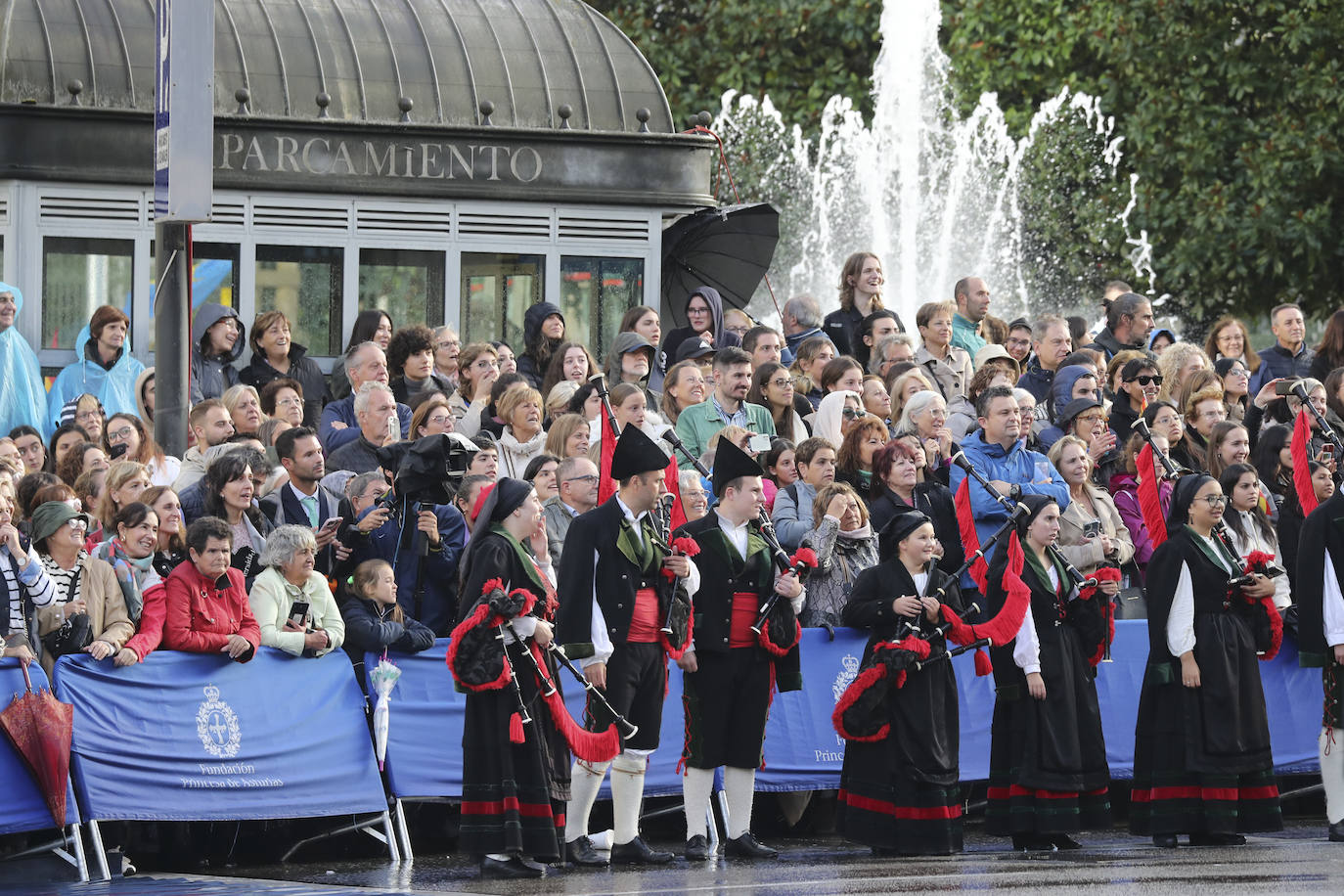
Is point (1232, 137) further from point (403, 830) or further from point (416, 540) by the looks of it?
point (403, 830)

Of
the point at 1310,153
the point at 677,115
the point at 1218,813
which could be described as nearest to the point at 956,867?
the point at 1218,813

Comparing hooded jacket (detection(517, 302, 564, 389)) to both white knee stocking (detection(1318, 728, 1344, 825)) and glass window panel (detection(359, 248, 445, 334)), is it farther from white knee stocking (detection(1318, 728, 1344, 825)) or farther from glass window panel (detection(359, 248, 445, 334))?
white knee stocking (detection(1318, 728, 1344, 825))

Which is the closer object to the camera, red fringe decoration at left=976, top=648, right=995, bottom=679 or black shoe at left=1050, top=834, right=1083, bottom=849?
red fringe decoration at left=976, top=648, right=995, bottom=679

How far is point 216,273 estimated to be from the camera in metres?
17.4

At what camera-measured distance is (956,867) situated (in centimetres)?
1141

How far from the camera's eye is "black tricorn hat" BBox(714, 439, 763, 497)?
12039 millimetres

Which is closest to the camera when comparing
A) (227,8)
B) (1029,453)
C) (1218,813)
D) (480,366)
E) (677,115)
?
(1218,813)

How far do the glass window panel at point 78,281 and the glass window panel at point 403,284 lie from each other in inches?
68.7

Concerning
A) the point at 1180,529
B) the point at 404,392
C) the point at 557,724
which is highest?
the point at 404,392

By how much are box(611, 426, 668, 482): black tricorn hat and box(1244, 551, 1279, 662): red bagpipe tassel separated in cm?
336

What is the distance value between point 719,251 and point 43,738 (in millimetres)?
9556

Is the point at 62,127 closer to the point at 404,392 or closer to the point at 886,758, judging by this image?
the point at 404,392

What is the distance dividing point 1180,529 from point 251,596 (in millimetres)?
4914

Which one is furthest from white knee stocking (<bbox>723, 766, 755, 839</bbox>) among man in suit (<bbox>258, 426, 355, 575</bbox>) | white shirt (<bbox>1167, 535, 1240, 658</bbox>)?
white shirt (<bbox>1167, 535, 1240, 658</bbox>)
